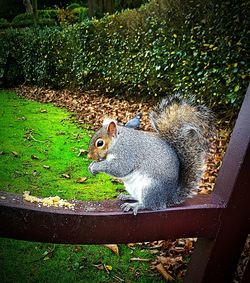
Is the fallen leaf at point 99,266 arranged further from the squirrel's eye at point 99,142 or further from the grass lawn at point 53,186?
the squirrel's eye at point 99,142

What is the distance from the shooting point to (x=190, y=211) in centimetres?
74

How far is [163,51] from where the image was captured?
12.1 ft

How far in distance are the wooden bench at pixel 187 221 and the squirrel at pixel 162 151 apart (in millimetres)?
87

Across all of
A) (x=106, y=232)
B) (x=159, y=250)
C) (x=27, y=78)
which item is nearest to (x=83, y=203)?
(x=106, y=232)

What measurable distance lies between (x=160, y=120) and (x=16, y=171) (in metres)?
2.09

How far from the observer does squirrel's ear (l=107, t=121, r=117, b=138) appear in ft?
2.82

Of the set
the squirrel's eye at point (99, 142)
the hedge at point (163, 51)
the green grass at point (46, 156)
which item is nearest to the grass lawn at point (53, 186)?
the green grass at point (46, 156)

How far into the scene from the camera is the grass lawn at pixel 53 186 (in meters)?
1.71

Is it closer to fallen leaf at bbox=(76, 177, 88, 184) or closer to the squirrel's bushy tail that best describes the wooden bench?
the squirrel's bushy tail

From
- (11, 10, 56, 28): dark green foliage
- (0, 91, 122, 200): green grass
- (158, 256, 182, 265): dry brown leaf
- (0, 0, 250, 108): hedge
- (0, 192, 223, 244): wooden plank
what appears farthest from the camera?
(11, 10, 56, 28): dark green foliage

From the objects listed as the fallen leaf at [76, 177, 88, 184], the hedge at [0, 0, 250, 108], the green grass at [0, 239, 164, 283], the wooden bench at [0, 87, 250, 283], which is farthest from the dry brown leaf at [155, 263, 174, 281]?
the hedge at [0, 0, 250, 108]

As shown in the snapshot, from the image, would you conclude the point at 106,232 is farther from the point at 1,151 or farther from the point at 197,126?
the point at 1,151

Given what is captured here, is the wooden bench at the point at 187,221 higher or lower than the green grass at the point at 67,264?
higher

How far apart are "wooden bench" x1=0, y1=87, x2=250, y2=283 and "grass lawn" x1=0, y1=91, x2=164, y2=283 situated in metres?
0.95
